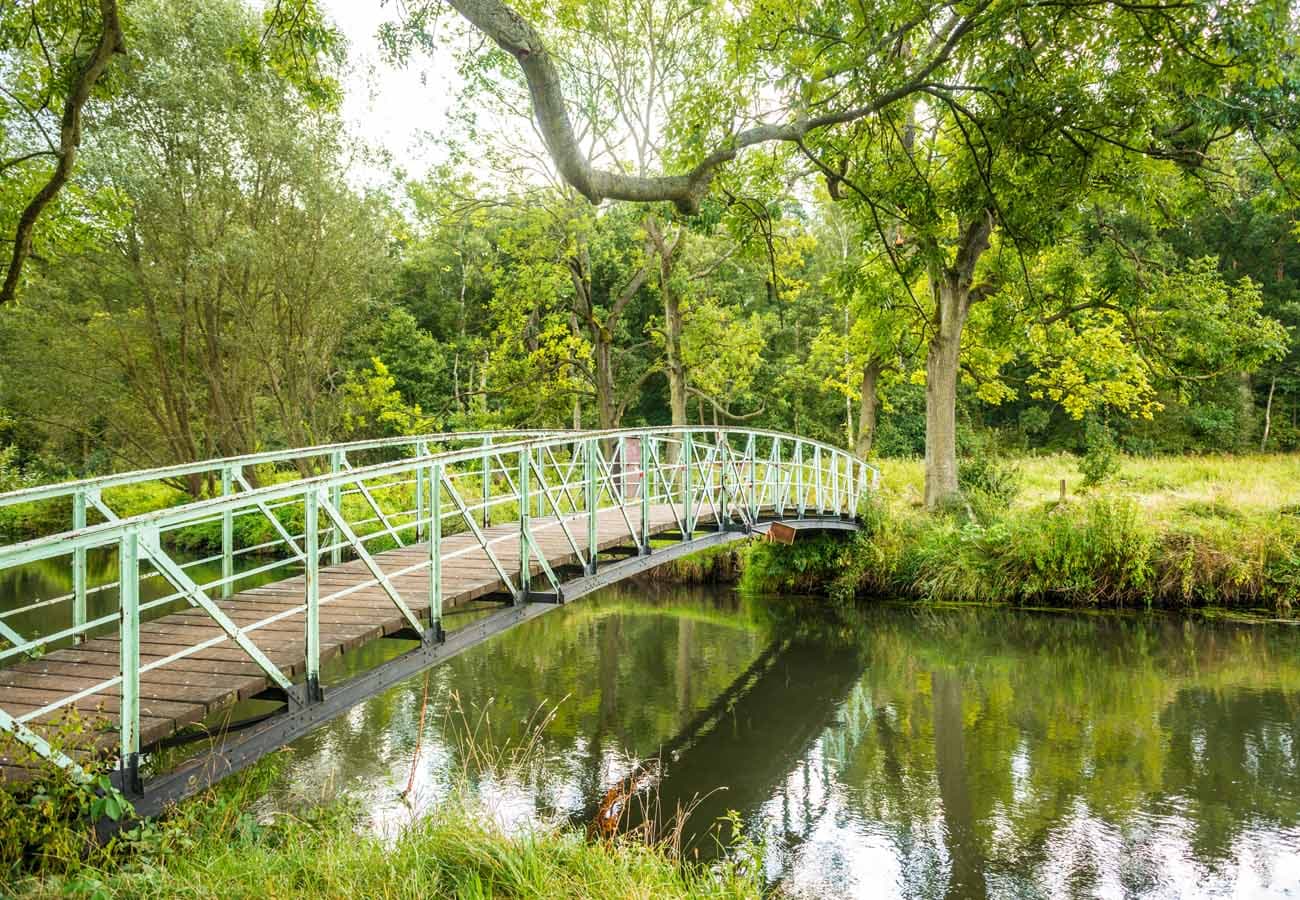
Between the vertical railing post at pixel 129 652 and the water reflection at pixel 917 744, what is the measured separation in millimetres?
2943

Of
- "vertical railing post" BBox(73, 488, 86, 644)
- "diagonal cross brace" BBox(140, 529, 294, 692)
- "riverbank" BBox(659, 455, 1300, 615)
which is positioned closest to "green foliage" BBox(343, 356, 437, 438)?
"riverbank" BBox(659, 455, 1300, 615)

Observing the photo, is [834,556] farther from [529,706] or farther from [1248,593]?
[529,706]


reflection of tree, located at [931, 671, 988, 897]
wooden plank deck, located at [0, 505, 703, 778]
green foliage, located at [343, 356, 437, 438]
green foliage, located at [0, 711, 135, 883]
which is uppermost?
green foliage, located at [343, 356, 437, 438]

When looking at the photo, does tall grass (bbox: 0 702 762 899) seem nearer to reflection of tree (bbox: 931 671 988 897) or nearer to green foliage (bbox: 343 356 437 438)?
reflection of tree (bbox: 931 671 988 897)

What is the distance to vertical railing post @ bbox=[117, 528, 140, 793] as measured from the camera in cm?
393

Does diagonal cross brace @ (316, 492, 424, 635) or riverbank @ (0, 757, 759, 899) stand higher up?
diagonal cross brace @ (316, 492, 424, 635)

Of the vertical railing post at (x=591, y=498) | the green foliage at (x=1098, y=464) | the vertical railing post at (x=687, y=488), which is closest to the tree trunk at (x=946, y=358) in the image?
the green foliage at (x=1098, y=464)

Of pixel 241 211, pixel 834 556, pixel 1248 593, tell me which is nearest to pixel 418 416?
pixel 241 211

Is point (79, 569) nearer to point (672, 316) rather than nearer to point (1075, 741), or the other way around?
point (1075, 741)

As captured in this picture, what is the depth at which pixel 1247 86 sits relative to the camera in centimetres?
657

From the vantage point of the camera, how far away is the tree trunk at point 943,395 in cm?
1638

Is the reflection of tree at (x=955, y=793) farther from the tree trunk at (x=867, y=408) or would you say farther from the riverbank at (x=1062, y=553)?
the tree trunk at (x=867, y=408)

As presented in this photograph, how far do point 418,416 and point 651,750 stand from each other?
15343 mm

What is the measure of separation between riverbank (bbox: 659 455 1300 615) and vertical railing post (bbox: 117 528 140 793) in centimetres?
1269
